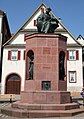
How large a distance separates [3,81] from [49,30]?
2382 cm

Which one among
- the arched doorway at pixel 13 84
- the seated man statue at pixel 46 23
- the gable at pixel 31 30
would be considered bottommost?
the arched doorway at pixel 13 84

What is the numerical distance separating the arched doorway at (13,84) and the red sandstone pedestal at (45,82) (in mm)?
23178

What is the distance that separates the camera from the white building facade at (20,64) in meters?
36.2

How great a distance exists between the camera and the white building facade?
119 ft

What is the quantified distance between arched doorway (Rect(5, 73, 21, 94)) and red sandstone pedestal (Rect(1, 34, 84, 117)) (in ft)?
76.0

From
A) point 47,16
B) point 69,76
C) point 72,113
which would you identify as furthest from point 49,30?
point 69,76

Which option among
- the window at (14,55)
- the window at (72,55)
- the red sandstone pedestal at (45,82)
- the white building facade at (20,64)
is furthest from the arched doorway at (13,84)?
the red sandstone pedestal at (45,82)

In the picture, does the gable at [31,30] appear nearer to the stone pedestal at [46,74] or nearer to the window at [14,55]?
the window at [14,55]

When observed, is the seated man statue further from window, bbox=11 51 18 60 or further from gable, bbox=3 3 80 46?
gable, bbox=3 3 80 46

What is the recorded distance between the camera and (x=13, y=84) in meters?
36.5

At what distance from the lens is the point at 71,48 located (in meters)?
37.5

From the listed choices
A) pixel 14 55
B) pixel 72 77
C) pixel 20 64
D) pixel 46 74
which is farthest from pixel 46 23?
pixel 14 55

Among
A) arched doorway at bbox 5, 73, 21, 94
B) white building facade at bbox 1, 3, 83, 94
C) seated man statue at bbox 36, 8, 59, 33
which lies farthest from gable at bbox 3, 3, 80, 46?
seated man statue at bbox 36, 8, 59, 33

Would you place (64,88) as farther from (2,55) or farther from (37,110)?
(2,55)
